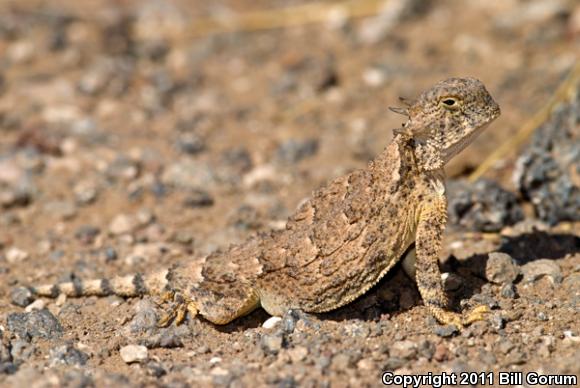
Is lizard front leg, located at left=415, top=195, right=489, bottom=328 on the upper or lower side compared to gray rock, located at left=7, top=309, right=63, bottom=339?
upper

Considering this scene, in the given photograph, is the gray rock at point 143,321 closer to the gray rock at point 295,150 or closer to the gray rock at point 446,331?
the gray rock at point 446,331

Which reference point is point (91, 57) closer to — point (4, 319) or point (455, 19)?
point (455, 19)

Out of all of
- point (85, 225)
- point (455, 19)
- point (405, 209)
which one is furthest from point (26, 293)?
point (455, 19)

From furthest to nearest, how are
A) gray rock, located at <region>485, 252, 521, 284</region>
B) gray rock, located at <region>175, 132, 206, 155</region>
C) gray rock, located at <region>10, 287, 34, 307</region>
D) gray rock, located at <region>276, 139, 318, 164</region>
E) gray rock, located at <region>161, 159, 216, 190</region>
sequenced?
gray rock, located at <region>175, 132, 206, 155</region> → gray rock, located at <region>276, 139, 318, 164</region> → gray rock, located at <region>161, 159, 216, 190</region> → gray rock, located at <region>10, 287, 34, 307</region> → gray rock, located at <region>485, 252, 521, 284</region>

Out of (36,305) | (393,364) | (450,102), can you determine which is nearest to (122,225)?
(36,305)

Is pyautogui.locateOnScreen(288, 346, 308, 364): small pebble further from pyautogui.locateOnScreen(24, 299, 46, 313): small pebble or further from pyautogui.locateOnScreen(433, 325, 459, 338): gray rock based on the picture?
pyautogui.locateOnScreen(24, 299, 46, 313): small pebble

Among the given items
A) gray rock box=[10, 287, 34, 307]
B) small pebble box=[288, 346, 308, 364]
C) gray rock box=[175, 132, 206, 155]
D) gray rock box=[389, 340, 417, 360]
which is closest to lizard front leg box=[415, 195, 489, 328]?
gray rock box=[389, 340, 417, 360]

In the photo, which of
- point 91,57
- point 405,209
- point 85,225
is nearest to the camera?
point 405,209
